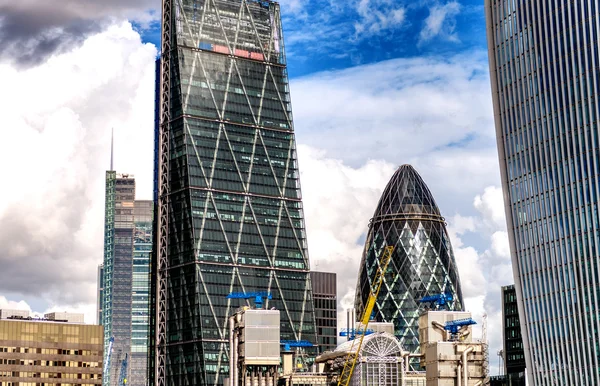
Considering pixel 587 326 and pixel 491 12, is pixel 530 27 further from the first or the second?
pixel 587 326

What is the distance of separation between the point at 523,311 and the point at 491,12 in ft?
149

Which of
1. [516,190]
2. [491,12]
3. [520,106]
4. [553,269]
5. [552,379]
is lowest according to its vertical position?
[552,379]

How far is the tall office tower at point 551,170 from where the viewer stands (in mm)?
163750

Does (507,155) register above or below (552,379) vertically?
above

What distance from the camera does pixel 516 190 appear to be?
177m

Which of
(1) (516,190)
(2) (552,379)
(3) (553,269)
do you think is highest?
(1) (516,190)

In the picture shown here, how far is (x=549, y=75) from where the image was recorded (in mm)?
170375

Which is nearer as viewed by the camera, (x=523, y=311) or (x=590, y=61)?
(x=590, y=61)

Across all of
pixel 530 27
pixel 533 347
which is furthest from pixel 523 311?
pixel 530 27

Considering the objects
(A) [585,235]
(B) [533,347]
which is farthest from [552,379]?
(A) [585,235]

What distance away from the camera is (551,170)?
559 feet

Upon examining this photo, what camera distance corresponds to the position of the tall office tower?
163750mm

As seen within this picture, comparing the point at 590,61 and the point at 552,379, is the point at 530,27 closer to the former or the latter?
the point at 590,61

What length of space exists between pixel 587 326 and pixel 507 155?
2984 centimetres
